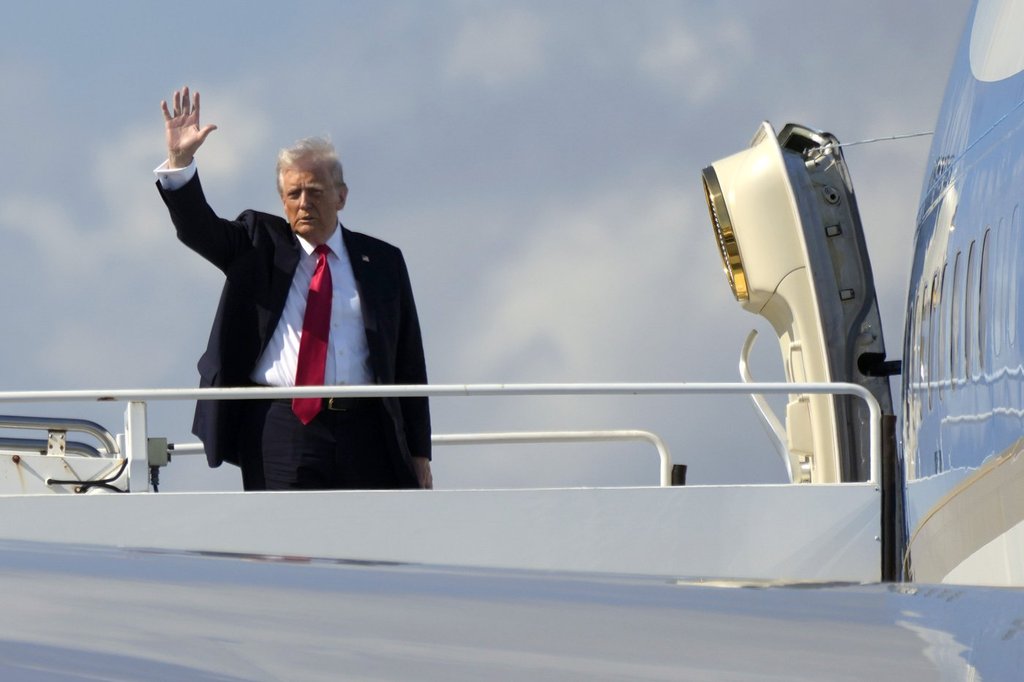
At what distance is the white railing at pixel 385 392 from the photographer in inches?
180

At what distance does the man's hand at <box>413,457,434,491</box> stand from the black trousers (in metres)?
0.19

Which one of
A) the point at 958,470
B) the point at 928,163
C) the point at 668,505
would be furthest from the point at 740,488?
the point at 958,470

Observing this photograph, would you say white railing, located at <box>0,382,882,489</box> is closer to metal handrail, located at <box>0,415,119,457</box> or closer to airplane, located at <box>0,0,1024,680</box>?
airplane, located at <box>0,0,1024,680</box>

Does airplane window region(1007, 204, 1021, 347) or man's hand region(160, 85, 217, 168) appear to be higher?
man's hand region(160, 85, 217, 168)

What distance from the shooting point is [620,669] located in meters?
0.81

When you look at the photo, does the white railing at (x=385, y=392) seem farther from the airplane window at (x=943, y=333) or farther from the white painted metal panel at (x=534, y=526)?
the airplane window at (x=943, y=333)

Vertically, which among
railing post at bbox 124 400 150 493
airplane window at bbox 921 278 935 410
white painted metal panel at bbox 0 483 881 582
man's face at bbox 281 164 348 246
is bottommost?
white painted metal panel at bbox 0 483 881 582

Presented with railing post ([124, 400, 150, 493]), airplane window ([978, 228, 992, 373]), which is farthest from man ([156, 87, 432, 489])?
airplane window ([978, 228, 992, 373])

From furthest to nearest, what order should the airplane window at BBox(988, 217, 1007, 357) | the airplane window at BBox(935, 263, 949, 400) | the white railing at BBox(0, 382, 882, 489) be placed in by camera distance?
the white railing at BBox(0, 382, 882, 489)
the airplane window at BBox(935, 263, 949, 400)
the airplane window at BBox(988, 217, 1007, 357)

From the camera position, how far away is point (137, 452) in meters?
5.27

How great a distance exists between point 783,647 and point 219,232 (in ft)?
13.5

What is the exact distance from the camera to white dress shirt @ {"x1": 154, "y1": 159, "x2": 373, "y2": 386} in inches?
188

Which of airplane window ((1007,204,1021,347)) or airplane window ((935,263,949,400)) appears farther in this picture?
airplane window ((935,263,949,400))

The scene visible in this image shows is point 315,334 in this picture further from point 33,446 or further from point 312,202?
point 33,446
